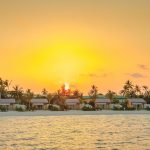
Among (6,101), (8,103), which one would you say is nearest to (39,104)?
(8,103)

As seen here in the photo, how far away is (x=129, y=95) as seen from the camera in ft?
363

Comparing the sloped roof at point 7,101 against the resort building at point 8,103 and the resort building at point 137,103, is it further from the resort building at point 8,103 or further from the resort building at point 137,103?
the resort building at point 137,103

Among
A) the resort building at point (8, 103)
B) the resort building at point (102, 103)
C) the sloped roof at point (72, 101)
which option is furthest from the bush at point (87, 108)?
the resort building at point (8, 103)

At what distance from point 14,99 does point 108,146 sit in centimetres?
6513

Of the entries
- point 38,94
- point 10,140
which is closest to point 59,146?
point 10,140

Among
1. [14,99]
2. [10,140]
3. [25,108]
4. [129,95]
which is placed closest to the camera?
[10,140]

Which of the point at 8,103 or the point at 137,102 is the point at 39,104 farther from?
the point at 137,102

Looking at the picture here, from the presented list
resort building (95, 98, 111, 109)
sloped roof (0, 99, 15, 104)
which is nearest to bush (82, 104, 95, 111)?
resort building (95, 98, 111, 109)

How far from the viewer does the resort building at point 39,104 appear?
8839cm

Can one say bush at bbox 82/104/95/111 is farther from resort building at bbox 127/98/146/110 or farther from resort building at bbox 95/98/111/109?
resort building at bbox 127/98/146/110

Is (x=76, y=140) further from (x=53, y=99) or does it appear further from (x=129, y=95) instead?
(x=129, y=95)

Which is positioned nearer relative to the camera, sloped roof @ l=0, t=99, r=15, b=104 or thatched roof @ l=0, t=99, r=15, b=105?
thatched roof @ l=0, t=99, r=15, b=105

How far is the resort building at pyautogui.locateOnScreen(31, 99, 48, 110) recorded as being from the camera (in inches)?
3480

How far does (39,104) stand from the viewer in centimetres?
8900
